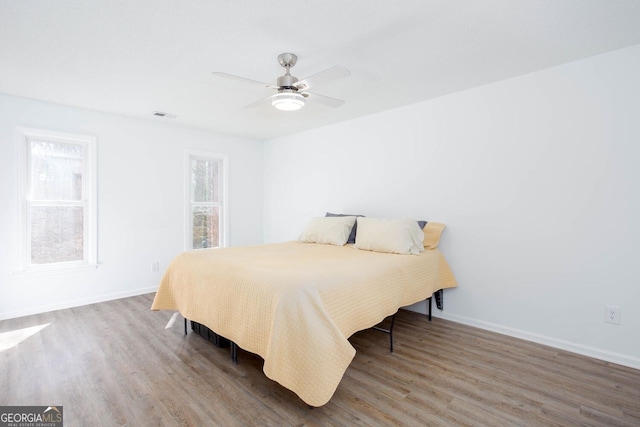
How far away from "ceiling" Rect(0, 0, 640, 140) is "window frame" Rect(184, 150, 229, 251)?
1468 mm

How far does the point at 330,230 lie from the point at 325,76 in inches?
75.4

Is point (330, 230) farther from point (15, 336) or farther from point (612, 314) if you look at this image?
point (15, 336)

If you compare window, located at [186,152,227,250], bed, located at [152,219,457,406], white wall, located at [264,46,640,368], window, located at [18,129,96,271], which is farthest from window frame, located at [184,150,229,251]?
white wall, located at [264,46,640,368]

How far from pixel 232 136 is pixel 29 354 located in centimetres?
360

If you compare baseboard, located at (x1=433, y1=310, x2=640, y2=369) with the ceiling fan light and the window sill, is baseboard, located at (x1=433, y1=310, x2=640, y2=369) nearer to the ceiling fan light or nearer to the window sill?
the ceiling fan light

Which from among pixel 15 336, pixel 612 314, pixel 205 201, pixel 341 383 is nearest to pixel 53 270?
pixel 15 336

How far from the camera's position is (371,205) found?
3.98 metres

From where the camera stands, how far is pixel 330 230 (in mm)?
3684

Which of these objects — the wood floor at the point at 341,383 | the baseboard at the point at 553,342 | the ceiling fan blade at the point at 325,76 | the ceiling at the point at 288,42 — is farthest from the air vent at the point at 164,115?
the baseboard at the point at 553,342

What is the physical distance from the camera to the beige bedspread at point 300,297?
5.67ft

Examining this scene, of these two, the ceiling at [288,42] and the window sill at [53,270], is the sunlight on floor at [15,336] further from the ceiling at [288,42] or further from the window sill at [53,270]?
the ceiling at [288,42]

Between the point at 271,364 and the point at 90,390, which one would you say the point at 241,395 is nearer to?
the point at 271,364

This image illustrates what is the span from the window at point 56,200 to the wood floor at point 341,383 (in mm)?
964

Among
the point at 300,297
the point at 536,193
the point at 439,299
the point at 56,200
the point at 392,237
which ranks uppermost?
the point at 536,193
